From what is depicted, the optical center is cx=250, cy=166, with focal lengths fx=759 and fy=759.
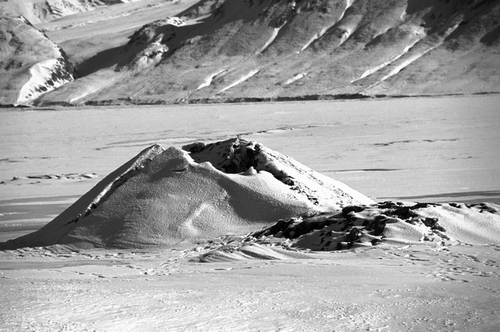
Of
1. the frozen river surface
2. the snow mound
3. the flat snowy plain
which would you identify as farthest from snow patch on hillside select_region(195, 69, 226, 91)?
the snow mound

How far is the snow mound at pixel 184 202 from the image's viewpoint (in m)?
7.59

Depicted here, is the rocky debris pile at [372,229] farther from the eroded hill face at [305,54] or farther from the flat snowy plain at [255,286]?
the eroded hill face at [305,54]

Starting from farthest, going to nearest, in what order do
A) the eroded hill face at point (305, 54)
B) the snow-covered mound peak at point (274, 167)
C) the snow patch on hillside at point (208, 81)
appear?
the snow patch on hillside at point (208, 81) → the eroded hill face at point (305, 54) → the snow-covered mound peak at point (274, 167)

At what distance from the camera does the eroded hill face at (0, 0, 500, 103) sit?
58.9 meters

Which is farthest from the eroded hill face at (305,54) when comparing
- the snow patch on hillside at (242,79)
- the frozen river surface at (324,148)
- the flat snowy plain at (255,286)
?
the flat snowy plain at (255,286)

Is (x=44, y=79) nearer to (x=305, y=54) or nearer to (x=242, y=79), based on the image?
(x=242, y=79)

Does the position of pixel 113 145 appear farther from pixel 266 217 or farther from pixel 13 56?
pixel 13 56

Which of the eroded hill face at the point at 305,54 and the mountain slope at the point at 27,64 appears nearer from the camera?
the eroded hill face at the point at 305,54

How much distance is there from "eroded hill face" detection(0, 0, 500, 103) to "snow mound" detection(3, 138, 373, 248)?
1844 inches

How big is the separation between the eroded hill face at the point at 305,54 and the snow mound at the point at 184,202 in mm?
46837

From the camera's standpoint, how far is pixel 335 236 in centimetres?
701

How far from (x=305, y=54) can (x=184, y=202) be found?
61.8 metres

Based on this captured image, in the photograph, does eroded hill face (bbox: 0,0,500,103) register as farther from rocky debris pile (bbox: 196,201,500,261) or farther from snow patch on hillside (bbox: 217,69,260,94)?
rocky debris pile (bbox: 196,201,500,261)

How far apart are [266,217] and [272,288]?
2.55m
